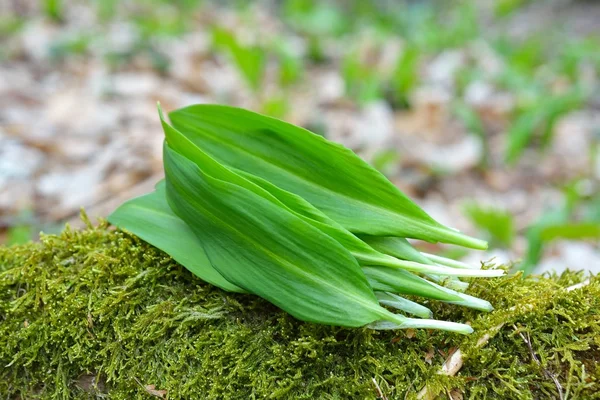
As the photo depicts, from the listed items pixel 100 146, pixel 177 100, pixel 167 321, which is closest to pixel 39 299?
pixel 167 321

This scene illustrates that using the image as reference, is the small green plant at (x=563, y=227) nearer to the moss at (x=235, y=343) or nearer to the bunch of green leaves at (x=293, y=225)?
the moss at (x=235, y=343)

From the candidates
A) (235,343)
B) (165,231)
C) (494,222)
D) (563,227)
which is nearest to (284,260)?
(235,343)

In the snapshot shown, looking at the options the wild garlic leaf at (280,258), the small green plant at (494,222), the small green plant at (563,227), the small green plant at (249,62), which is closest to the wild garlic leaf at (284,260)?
the wild garlic leaf at (280,258)

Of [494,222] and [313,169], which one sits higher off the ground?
[313,169]

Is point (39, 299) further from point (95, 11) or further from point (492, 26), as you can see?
point (492, 26)

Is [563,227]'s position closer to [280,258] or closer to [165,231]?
[280,258]

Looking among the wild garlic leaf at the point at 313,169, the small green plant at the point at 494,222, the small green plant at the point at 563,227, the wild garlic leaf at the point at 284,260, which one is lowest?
the small green plant at the point at 494,222
